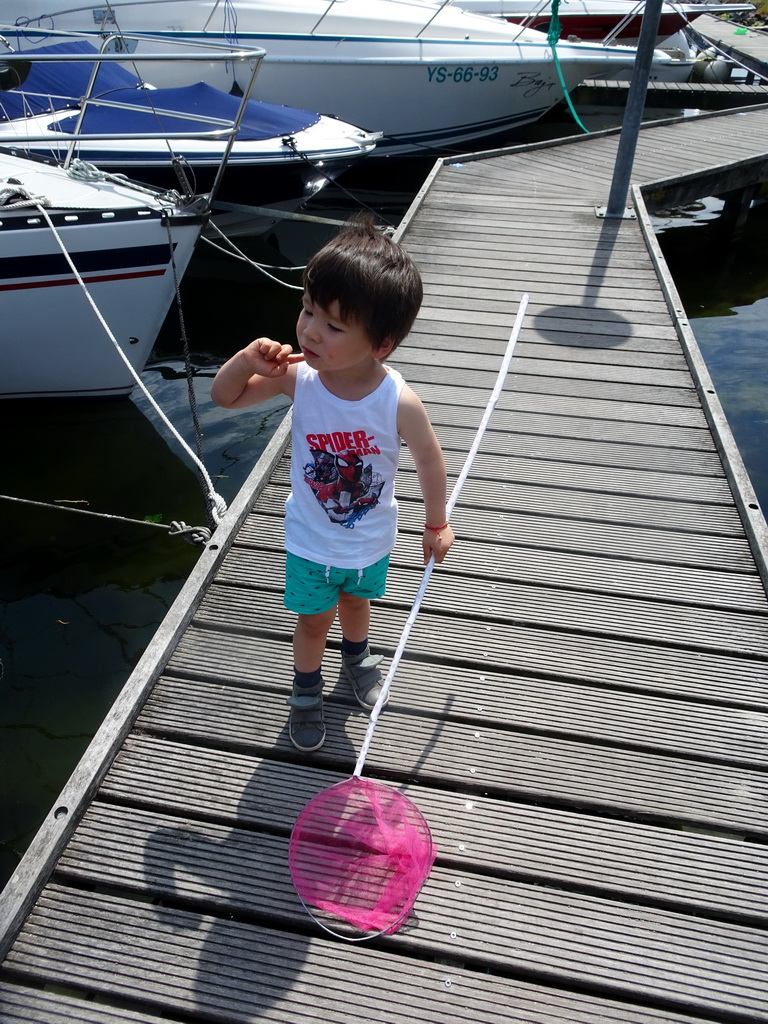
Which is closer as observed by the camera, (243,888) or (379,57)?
(243,888)

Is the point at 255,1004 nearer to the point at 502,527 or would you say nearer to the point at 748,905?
the point at 748,905

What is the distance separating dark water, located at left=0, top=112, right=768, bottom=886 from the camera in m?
3.52

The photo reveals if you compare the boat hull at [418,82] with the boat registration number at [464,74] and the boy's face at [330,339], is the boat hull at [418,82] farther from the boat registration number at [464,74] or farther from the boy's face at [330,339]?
the boy's face at [330,339]

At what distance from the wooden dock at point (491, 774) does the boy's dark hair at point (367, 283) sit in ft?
3.78

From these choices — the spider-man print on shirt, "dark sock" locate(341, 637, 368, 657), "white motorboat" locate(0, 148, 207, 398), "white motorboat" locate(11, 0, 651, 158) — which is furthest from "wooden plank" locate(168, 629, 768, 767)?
"white motorboat" locate(11, 0, 651, 158)

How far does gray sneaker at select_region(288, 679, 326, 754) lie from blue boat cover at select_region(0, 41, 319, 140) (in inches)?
282

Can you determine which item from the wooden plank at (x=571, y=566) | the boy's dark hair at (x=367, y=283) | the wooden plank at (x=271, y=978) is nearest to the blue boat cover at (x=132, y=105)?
the wooden plank at (x=571, y=566)

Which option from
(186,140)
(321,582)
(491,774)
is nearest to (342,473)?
(321,582)

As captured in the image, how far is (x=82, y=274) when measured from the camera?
16.7 feet

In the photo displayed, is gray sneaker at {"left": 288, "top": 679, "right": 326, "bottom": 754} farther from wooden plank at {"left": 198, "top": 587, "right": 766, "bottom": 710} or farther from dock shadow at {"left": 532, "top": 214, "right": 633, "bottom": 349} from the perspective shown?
dock shadow at {"left": 532, "top": 214, "right": 633, "bottom": 349}

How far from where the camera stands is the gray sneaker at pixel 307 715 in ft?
7.10

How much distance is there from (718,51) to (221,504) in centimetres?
1711

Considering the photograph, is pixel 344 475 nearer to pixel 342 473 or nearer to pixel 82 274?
pixel 342 473

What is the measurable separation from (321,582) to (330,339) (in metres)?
0.64
